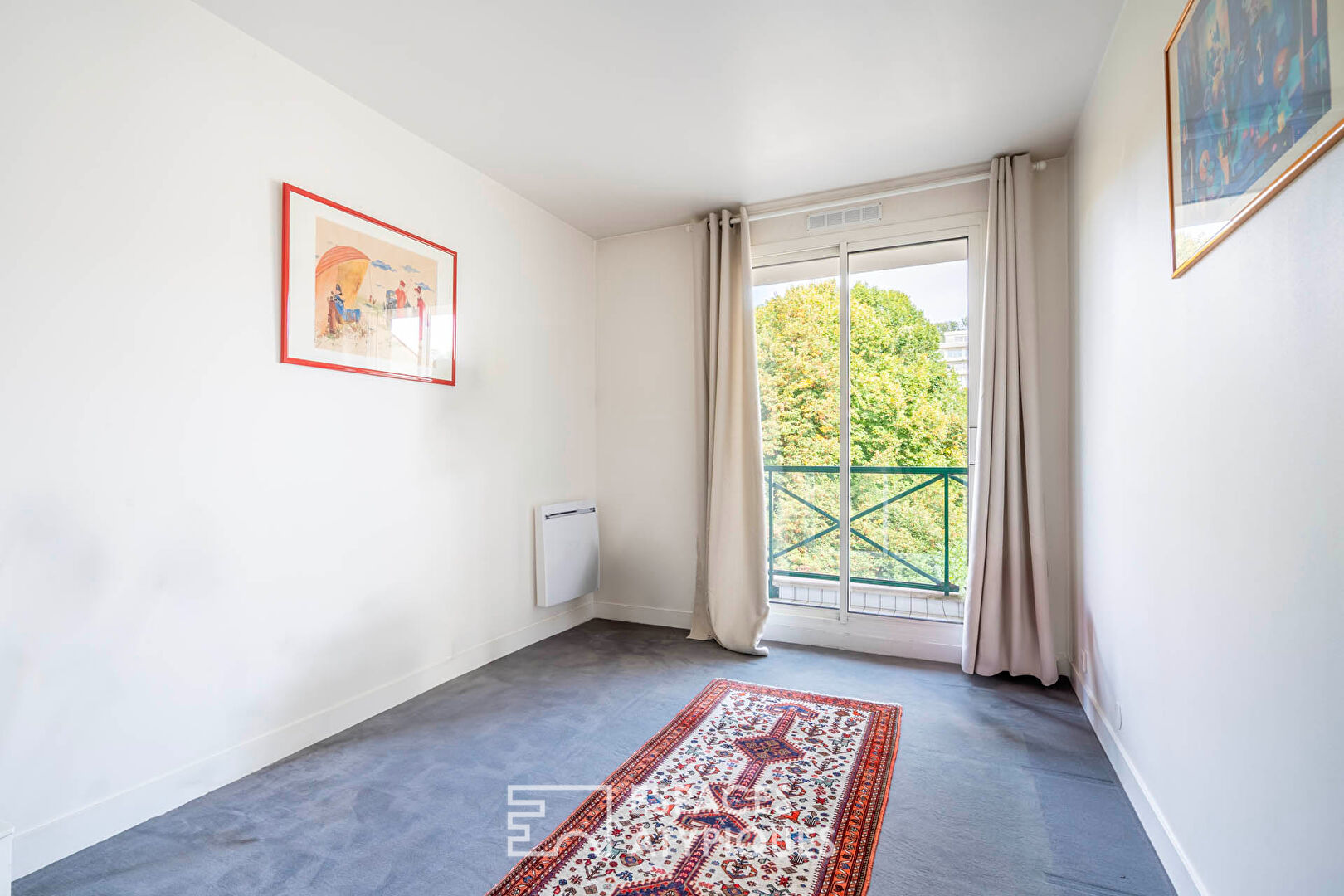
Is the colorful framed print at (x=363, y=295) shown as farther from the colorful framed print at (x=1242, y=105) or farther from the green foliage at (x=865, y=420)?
the colorful framed print at (x=1242, y=105)

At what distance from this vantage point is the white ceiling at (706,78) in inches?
89.3

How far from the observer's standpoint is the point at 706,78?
264 centimetres

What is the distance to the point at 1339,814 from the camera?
1.03 meters

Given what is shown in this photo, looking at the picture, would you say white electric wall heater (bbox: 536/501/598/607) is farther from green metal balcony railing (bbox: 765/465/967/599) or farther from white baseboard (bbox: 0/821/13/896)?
white baseboard (bbox: 0/821/13/896)

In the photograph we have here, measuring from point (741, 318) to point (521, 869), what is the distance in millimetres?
3016

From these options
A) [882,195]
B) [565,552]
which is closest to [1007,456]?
[882,195]

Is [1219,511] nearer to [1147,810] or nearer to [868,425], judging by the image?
[1147,810]

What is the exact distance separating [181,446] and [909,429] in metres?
3.39

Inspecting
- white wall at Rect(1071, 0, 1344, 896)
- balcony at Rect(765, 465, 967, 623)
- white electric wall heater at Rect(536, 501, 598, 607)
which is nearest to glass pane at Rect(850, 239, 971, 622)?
balcony at Rect(765, 465, 967, 623)

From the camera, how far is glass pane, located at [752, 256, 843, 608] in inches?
155

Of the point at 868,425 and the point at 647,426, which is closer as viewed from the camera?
the point at 868,425

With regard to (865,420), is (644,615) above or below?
below

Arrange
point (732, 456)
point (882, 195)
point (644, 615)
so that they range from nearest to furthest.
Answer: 1. point (882, 195)
2. point (732, 456)
3. point (644, 615)

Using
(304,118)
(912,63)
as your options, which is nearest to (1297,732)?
(912,63)
